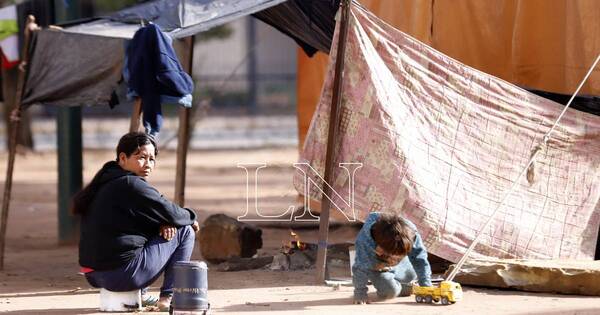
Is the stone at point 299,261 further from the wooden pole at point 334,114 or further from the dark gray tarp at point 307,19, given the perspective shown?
the dark gray tarp at point 307,19

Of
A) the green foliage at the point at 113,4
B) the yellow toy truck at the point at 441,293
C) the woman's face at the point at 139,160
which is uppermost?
the green foliage at the point at 113,4

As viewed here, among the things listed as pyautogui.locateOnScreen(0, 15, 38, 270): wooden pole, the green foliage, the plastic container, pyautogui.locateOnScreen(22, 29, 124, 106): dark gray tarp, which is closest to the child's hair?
the plastic container

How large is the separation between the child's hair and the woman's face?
1.36 m

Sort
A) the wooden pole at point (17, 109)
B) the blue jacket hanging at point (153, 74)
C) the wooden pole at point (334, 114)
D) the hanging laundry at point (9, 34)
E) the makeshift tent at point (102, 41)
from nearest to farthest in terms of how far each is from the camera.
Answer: the wooden pole at point (334, 114)
the blue jacket hanging at point (153, 74)
the makeshift tent at point (102, 41)
the wooden pole at point (17, 109)
the hanging laundry at point (9, 34)

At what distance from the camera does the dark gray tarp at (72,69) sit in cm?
857

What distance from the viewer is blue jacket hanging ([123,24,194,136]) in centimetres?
778

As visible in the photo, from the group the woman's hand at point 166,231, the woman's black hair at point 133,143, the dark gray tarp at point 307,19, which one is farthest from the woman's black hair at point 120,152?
the dark gray tarp at point 307,19

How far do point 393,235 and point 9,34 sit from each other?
16.3 feet

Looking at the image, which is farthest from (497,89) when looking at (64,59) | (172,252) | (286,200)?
(286,200)

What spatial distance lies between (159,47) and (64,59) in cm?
128

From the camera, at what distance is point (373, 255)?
6840 mm

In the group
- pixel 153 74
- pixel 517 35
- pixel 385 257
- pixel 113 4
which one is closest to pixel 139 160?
pixel 153 74

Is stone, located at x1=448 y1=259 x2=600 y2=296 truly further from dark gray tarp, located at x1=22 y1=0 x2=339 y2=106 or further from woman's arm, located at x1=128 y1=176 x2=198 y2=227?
dark gray tarp, located at x1=22 y1=0 x2=339 y2=106

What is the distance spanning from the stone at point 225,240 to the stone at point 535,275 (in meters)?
2.04
